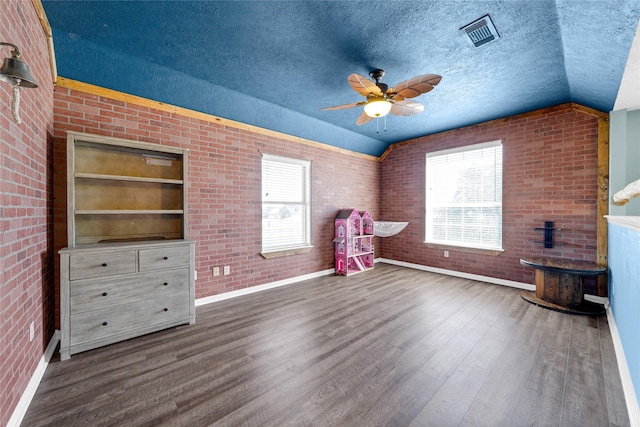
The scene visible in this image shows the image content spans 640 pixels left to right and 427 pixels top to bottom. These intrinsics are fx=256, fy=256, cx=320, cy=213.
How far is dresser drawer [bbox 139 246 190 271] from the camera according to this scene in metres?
2.34

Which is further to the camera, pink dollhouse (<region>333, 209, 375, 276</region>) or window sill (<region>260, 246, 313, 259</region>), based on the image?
pink dollhouse (<region>333, 209, 375, 276</region>)

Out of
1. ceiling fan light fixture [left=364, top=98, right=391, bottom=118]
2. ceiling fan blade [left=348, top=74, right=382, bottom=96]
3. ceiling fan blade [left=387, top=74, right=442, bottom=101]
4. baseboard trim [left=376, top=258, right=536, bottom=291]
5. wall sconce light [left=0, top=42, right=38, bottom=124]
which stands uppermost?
ceiling fan blade [left=348, top=74, right=382, bottom=96]

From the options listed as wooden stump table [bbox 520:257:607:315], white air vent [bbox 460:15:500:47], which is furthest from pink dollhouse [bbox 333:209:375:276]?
white air vent [bbox 460:15:500:47]

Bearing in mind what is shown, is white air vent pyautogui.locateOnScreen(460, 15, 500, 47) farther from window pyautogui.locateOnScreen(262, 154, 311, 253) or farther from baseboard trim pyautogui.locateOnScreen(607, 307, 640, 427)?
window pyautogui.locateOnScreen(262, 154, 311, 253)

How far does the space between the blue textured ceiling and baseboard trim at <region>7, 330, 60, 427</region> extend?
2381 mm

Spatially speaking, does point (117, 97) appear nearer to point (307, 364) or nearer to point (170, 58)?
point (170, 58)

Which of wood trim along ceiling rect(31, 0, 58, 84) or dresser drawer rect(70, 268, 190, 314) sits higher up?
wood trim along ceiling rect(31, 0, 58, 84)

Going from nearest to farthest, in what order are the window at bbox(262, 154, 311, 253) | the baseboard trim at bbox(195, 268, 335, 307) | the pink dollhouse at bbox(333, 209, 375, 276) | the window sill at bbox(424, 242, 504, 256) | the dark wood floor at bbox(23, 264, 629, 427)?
Result: the dark wood floor at bbox(23, 264, 629, 427) < the baseboard trim at bbox(195, 268, 335, 307) < the window at bbox(262, 154, 311, 253) < the window sill at bbox(424, 242, 504, 256) < the pink dollhouse at bbox(333, 209, 375, 276)

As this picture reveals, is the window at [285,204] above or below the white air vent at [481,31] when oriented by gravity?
below

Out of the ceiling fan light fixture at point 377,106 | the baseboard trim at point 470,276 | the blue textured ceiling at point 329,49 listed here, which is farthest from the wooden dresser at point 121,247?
the baseboard trim at point 470,276

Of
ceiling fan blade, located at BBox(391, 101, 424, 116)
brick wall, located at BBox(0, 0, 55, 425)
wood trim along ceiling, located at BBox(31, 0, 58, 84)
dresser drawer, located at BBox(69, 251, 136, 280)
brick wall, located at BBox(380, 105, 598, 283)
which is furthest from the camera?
brick wall, located at BBox(380, 105, 598, 283)

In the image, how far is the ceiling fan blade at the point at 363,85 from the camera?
2.10 metres

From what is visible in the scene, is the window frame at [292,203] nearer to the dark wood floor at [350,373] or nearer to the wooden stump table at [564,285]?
the dark wood floor at [350,373]

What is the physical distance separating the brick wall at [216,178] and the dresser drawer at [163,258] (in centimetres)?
60
